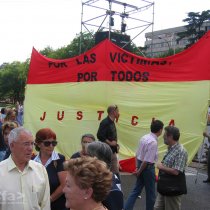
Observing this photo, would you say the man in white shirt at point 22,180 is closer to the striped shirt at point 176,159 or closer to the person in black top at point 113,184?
the person in black top at point 113,184

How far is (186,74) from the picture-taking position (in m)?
6.66

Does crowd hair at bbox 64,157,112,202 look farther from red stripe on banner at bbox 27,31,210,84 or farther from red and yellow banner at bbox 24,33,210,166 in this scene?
red stripe on banner at bbox 27,31,210,84

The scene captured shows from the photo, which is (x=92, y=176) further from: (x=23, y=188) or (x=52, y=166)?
(x=52, y=166)

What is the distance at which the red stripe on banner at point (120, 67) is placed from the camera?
21.3 ft

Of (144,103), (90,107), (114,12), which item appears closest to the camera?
(144,103)

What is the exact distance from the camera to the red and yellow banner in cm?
646

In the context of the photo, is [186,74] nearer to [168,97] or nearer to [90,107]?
[168,97]

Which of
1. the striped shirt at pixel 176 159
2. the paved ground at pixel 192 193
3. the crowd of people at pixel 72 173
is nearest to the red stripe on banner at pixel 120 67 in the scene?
the crowd of people at pixel 72 173

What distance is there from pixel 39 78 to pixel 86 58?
4.53ft

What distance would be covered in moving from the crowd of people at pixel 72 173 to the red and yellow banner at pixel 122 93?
100cm

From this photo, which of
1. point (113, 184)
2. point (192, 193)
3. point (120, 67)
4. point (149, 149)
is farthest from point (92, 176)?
point (192, 193)

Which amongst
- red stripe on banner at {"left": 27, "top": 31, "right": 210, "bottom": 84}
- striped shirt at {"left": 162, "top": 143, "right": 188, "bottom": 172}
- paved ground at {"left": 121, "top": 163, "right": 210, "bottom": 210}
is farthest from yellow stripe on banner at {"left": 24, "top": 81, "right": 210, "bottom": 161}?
striped shirt at {"left": 162, "top": 143, "right": 188, "bottom": 172}

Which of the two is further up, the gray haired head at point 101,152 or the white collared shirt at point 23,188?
the gray haired head at point 101,152

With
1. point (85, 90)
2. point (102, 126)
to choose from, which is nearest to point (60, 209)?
point (102, 126)
